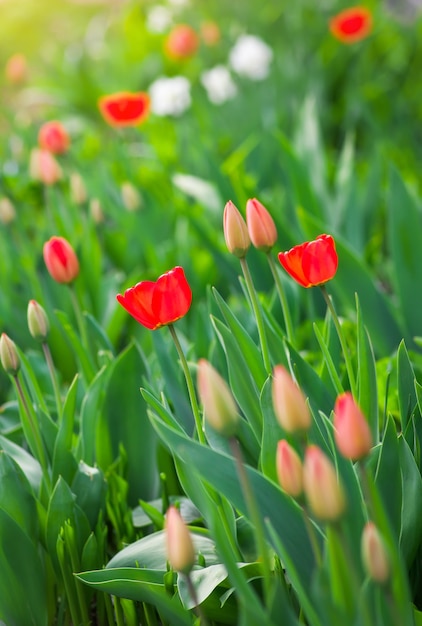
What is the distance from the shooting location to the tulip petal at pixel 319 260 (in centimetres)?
107

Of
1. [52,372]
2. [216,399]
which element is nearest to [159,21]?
[52,372]

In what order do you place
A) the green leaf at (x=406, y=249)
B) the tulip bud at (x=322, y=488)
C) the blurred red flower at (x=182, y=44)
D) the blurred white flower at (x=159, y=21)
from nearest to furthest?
the tulip bud at (x=322, y=488) → the green leaf at (x=406, y=249) → the blurred red flower at (x=182, y=44) → the blurred white flower at (x=159, y=21)

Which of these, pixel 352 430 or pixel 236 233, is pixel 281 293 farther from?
pixel 352 430

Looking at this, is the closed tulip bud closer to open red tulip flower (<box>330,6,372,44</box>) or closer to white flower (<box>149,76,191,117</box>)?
white flower (<box>149,76,191,117</box>)

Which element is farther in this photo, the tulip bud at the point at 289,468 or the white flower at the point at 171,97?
the white flower at the point at 171,97

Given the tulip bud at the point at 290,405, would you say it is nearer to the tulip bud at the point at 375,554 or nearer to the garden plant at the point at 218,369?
the garden plant at the point at 218,369

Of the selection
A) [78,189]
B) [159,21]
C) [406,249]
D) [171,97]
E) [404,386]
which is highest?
[159,21]

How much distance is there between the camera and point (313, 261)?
1084mm

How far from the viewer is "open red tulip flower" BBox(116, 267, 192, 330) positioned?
104 centimetres

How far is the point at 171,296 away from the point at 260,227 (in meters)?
0.19

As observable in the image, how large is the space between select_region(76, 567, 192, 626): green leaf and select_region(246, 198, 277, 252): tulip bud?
1.59 feet

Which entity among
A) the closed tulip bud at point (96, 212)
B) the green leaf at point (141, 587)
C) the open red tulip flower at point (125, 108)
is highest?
the open red tulip flower at point (125, 108)

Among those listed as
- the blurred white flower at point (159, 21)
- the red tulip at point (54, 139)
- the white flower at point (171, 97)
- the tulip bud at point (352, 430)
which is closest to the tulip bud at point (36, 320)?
the tulip bud at point (352, 430)

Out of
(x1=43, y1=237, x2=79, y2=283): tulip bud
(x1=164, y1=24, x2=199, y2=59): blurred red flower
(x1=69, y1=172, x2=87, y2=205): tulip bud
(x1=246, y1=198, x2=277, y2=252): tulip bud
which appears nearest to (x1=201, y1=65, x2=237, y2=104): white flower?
(x1=164, y1=24, x2=199, y2=59): blurred red flower
